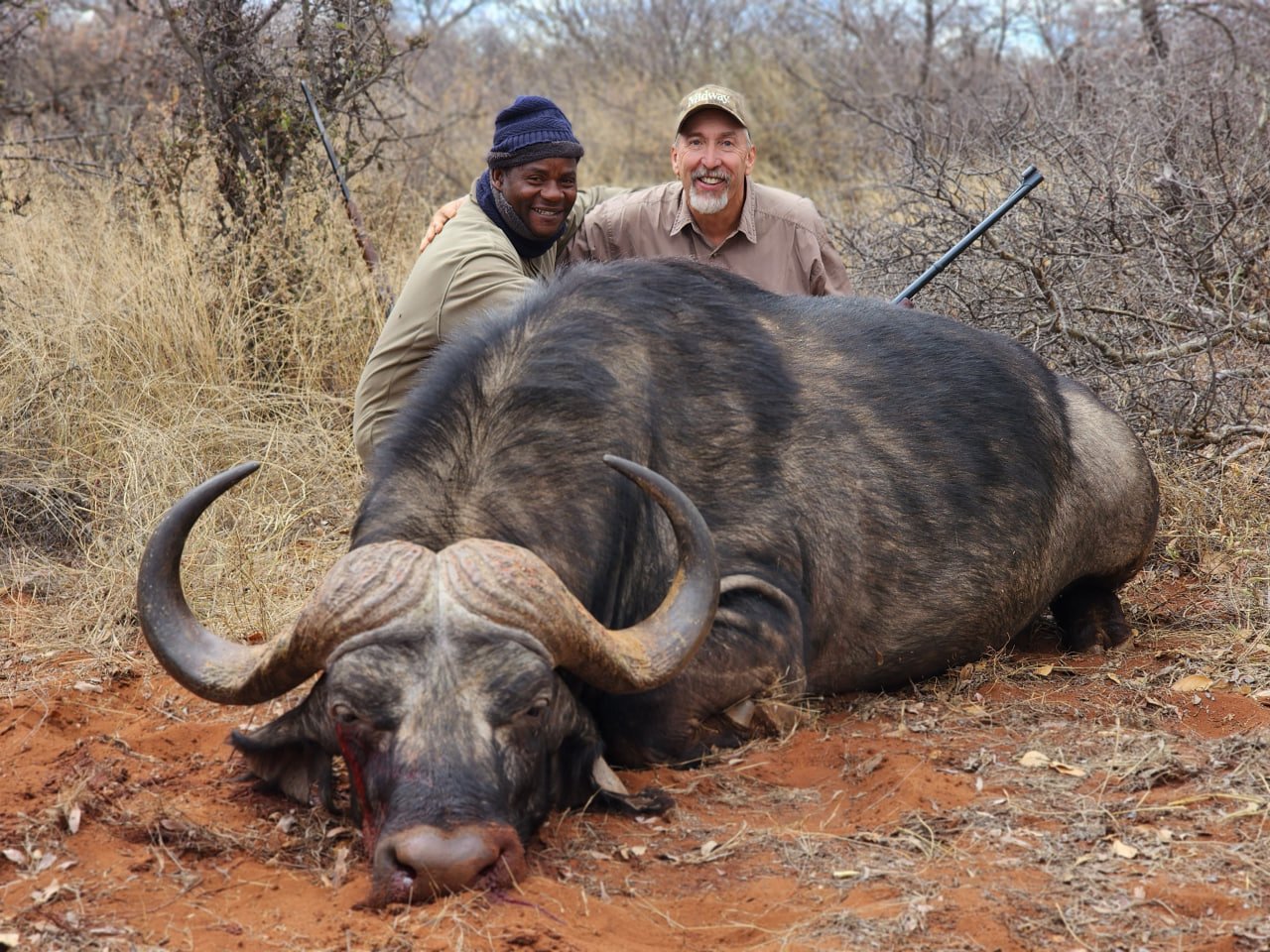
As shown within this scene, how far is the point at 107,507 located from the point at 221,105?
2696 millimetres

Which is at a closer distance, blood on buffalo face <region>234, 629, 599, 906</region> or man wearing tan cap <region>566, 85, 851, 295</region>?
blood on buffalo face <region>234, 629, 599, 906</region>

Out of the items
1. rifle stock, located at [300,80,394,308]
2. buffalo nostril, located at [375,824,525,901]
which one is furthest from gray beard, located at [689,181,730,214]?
buffalo nostril, located at [375,824,525,901]

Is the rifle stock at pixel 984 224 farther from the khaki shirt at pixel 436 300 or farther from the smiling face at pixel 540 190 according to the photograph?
the khaki shirt at pixel 436 300

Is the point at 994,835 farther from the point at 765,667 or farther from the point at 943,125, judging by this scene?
the point at 943,125

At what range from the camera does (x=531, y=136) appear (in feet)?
17.5

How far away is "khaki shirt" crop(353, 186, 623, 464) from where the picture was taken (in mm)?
5051

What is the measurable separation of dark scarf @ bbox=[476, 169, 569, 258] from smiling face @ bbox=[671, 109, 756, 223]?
817 millimetres

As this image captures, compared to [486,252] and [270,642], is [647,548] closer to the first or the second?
[270,642]

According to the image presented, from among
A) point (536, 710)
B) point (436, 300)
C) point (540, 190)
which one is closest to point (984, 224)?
point (540, 190)

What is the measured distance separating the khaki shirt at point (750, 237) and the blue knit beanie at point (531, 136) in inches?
31.1

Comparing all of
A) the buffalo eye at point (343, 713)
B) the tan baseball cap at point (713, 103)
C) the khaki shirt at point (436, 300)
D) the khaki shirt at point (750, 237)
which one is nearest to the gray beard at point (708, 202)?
the khaki shirt at point (750, 237)

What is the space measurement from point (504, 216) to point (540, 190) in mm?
196

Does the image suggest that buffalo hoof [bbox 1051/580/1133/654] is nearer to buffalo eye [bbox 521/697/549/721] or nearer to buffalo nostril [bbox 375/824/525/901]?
buffalo eye [bbox 521/697/549/721]

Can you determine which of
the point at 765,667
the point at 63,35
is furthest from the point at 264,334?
the point at 63,35
